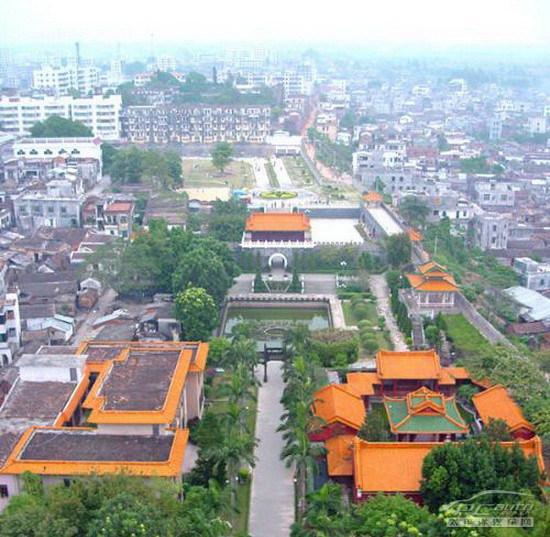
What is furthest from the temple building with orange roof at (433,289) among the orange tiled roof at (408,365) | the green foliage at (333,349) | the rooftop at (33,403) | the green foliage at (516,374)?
the rooftop at (33,403)

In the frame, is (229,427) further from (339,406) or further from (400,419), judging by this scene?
(400,419)

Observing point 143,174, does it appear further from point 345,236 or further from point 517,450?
point 517,450

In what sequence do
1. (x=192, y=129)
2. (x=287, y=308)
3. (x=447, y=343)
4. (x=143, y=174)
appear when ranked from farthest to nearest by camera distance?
(x=192, y=129) → (x=143, y=174) → (x=287, y=308) → (x=447, y=343)

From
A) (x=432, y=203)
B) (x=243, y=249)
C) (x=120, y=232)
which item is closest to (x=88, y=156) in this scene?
(x=120, y=232)

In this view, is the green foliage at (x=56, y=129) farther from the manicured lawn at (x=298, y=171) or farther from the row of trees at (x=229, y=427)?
the row of trees at (x=229, y=427)

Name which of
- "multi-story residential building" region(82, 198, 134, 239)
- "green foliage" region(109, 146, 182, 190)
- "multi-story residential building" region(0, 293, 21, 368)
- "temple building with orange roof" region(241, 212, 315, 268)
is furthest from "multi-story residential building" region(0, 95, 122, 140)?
"multi-story residential building" region(0, 293, 21, 368)

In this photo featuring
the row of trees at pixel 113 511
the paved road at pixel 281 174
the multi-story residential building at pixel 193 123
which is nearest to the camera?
the row of trees at pixel 113 511
